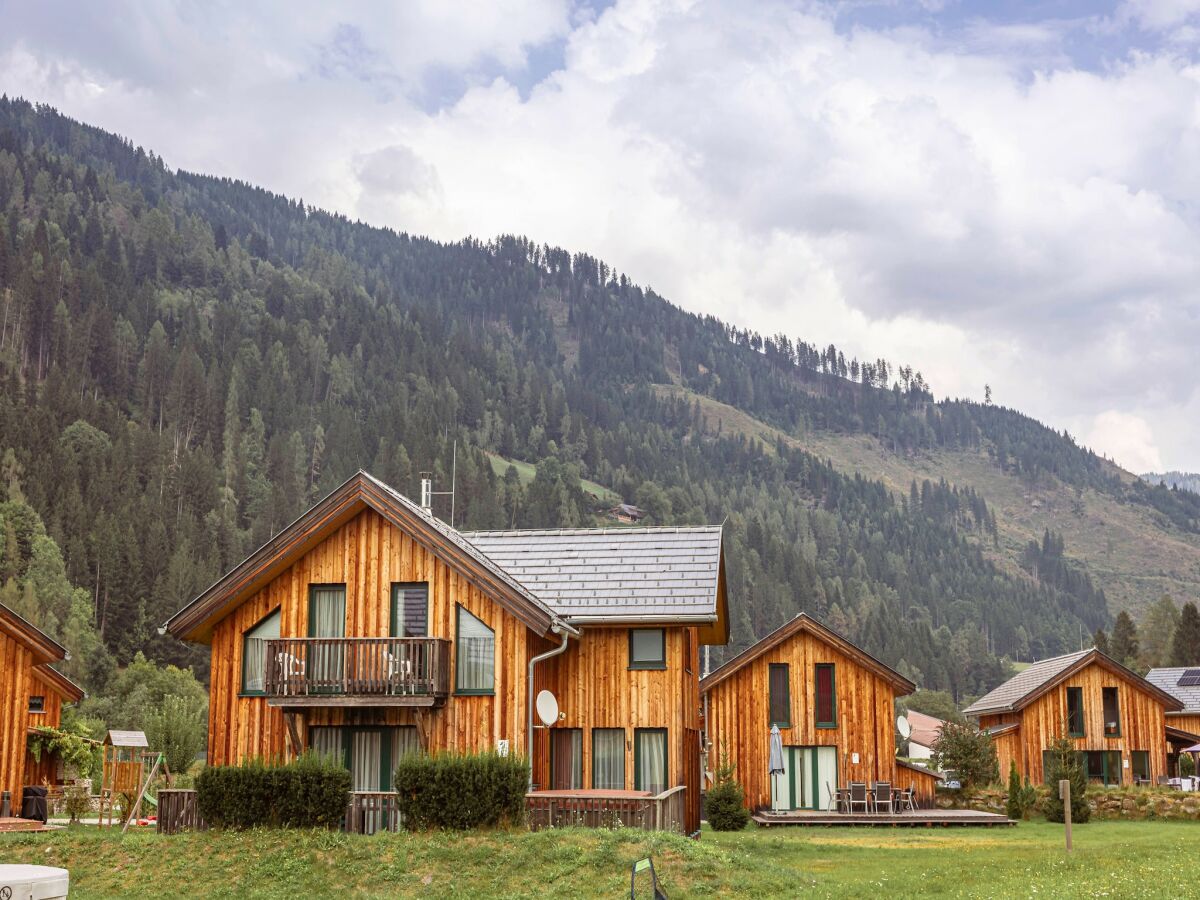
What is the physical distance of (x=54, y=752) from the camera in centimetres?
4356

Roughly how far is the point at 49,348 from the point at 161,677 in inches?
4805

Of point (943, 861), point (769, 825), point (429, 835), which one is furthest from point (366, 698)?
point (769, 825)

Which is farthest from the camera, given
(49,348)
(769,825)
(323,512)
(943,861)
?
Answer: (49,348)

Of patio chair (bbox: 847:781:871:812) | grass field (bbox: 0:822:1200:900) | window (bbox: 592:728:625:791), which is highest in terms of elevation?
window (bbox: 592:728:625:791)

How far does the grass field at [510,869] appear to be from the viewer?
20.0 metres

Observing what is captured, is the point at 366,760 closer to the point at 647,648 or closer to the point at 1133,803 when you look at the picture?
the point at 647,648

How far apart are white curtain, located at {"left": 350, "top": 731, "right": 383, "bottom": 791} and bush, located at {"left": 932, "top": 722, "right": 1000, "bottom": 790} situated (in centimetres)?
2719

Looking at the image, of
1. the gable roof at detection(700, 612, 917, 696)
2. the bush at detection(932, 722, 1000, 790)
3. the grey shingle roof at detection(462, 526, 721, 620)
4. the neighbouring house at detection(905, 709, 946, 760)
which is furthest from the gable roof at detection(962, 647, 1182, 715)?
the neighbouring house at detection(905, 709, 946, 760)

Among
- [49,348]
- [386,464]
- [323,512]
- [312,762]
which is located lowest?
[312,762]

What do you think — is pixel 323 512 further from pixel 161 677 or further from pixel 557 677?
pixel 161 677

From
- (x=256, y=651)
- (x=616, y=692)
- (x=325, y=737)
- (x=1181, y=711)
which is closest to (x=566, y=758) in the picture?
(x=616, y=692)

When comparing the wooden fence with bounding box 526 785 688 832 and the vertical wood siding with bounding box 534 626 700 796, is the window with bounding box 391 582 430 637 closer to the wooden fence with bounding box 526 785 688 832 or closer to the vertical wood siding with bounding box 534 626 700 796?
the vertical wood siding with bounding box 534 626 700 796

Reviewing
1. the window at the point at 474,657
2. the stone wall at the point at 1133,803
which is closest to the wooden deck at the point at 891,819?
the stone wall at the point at 1133,803

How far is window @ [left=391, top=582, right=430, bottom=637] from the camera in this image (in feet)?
93.8
